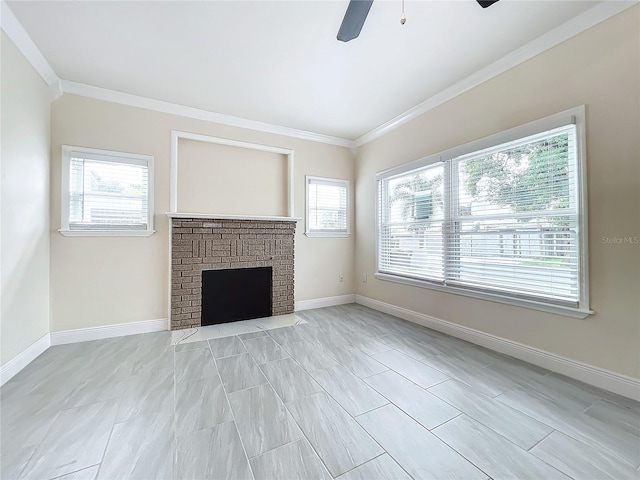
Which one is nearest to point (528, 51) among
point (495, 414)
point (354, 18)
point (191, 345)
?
point (354, 18)

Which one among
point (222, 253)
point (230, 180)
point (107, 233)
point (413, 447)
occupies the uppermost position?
point (230, 180)

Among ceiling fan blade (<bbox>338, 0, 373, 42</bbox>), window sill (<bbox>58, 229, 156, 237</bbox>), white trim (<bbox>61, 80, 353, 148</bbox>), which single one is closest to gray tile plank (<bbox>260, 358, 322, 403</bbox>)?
window sill (<bbox>58, 229, 156, 237</bbox>)

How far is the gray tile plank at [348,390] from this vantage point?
72.7 inches

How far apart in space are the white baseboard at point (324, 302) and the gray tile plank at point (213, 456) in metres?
2.68

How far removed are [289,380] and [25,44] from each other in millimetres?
3634

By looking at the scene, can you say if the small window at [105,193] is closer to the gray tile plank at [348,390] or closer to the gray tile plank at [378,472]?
the gray tile plank at [348,390]

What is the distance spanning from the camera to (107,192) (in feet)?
10.4

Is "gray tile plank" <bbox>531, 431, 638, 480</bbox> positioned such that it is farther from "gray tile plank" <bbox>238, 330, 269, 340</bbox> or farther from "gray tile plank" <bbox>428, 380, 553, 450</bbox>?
"gray tile plank" <bbox>238, 330, 269, 340</bbox>

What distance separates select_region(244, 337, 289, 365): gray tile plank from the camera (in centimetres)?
259

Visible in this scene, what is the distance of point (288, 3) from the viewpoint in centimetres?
198

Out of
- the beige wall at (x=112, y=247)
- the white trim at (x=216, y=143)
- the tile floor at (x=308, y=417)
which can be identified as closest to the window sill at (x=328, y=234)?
the white trim at (x=216, y=143)

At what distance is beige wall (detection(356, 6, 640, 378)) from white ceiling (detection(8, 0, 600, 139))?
303 millimetres

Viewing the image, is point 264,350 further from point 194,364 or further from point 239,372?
point 194,364

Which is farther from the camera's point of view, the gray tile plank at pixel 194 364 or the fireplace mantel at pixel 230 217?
the fireplace mantel at pixel 230 217
